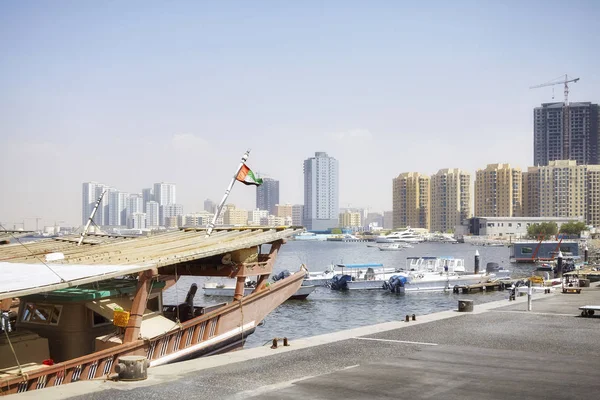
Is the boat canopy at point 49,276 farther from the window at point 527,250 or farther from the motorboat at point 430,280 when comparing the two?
the window at point 527,250

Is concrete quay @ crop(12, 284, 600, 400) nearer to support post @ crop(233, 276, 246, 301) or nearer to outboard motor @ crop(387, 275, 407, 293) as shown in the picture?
support post @ crop(233, 276, 246, 301)

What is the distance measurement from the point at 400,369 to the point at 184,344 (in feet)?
25.3

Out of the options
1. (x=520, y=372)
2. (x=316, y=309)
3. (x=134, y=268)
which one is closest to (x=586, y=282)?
(x=316, y=309)

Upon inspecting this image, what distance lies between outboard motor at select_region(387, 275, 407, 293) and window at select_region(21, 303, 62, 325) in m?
49.9

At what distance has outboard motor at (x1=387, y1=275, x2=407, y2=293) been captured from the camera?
68688mm

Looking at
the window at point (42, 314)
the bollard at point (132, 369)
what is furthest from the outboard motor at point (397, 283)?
the bollard at point (132, 369)

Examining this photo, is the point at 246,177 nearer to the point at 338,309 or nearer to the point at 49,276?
the point at 49,276

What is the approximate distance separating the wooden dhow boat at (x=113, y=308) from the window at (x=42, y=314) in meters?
0.03

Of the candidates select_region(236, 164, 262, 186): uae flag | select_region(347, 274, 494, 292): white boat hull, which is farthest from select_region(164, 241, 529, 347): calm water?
select_region(236, 164, 262, 186): uae flag

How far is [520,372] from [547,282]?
158ft

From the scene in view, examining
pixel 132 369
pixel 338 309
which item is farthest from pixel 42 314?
pixel 338 309

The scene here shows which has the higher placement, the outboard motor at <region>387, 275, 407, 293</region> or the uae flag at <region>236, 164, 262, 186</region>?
the uae flag at <region>236, 164, 262, 186</region>

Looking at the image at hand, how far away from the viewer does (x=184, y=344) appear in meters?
22.9

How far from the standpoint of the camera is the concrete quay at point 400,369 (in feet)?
53.7
